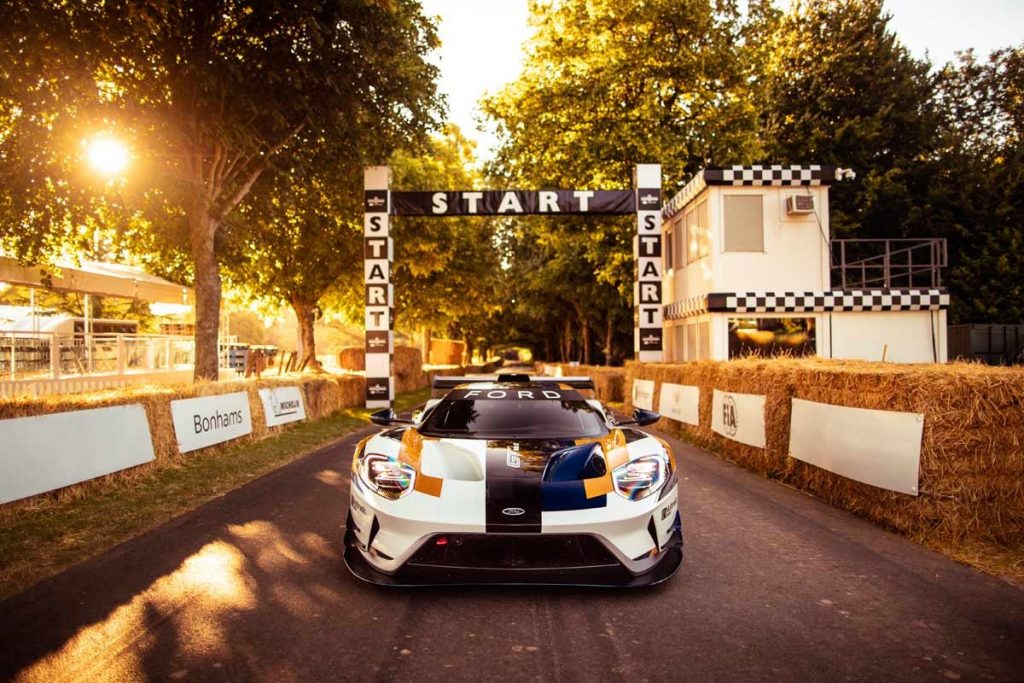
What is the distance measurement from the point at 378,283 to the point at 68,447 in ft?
43.0

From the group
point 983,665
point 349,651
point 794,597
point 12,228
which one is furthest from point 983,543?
point 12,228

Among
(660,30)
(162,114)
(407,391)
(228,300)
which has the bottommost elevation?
(407,391)

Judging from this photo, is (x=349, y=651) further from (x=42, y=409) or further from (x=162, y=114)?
(x=162, y=114)

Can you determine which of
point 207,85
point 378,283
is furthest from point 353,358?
point 207,85

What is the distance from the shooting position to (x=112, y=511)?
6.77 meters

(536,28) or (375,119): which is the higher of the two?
(536,28)

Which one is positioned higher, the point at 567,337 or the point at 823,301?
the point at 823,301

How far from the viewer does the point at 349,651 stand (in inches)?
137

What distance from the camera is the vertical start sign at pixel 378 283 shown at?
1961 cm

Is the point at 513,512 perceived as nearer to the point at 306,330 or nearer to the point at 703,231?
the point at 703,231

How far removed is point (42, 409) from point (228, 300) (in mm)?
24937

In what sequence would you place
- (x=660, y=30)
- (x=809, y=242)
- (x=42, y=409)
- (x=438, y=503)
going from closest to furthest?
(x=438, y=503) < (x=42, y=409) < (x=809, y=242) < (x=660, y=30)

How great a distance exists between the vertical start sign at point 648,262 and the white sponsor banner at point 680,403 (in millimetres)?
4236

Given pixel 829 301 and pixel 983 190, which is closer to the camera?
pixel 829 301
